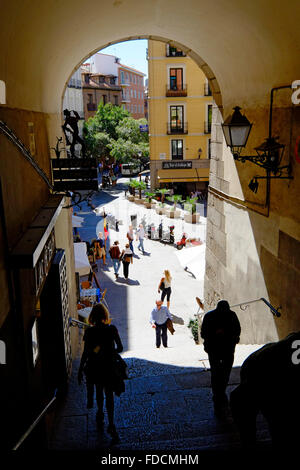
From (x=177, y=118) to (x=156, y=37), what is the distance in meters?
Answer: 22.1

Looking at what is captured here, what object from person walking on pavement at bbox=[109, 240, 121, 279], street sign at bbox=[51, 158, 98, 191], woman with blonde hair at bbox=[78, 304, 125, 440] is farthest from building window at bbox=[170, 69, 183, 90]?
woman with blonde hair at bbox=[78, 304, 125, 440]

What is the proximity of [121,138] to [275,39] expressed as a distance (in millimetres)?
34279

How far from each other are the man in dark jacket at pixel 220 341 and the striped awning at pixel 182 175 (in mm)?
26497

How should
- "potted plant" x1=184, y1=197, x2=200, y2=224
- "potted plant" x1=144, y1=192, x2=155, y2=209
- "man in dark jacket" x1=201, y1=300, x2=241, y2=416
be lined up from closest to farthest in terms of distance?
"man in dark jacket" x1=201, y1=300, x2=241, y2=416 < "potted plant" x1=184, y1=197, x2=200, y2=224 < "potted plant" x1=144, y1=192, x2=155, y2=209

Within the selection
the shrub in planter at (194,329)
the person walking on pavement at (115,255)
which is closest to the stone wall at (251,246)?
the shrub in planter at (194,329)

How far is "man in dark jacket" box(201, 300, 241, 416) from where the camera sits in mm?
4414

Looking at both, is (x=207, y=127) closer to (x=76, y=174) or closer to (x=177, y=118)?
(x=177, y=118)

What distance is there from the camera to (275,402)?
3.01 metres

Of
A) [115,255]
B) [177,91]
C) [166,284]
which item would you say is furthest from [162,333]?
[177,91]

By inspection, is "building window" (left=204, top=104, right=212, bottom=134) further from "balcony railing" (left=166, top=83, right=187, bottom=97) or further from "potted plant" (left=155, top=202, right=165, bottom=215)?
"potted plant" (left=155, top=202, right=165, bottom=215)

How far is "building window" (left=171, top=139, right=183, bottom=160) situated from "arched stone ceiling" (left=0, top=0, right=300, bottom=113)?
2233 centimetres

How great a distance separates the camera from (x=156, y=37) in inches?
320

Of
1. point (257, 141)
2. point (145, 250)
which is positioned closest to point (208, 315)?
point (257, 141)

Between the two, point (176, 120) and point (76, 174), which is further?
point (176, 120)
